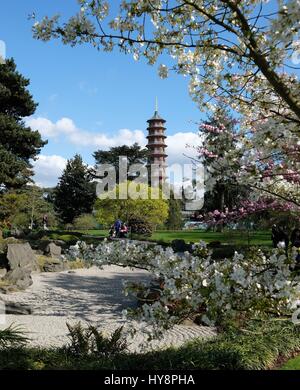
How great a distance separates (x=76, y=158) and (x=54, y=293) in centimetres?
3966

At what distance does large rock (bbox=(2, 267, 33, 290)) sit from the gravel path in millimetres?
220

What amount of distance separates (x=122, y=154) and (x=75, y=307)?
43393 millimetres

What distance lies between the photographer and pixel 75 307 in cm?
961

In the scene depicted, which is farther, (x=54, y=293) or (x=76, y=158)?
(x=76, y=158)

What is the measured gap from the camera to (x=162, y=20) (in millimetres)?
3828

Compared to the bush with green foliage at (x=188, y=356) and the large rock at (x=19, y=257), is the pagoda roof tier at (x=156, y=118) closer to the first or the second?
the large rock at (x=19, y=257)

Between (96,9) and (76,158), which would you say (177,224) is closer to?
(76,158)

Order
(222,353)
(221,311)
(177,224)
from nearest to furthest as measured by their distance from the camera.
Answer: (221,311), (222,353), (177,224)

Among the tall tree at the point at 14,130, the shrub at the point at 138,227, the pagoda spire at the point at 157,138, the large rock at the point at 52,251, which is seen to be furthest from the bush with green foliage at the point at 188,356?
the pagoda spire at the point at 157,138

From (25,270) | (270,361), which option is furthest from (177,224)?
(270,361)

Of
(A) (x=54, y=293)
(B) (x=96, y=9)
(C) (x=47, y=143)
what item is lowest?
(A) (x=54, y=293)

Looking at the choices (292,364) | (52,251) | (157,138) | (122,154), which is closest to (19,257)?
(52,251)

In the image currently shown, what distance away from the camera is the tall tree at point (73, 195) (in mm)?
46188

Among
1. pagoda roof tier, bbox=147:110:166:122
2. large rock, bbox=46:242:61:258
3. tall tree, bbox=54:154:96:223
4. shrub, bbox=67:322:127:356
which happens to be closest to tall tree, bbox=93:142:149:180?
tall tree, bbox=54:154:96:223
